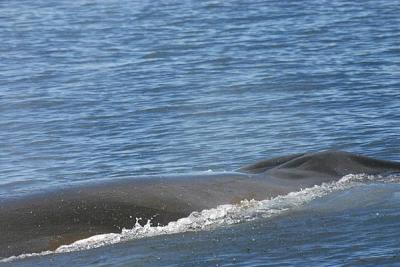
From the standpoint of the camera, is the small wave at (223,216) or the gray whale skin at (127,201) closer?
the gray whale skin at (127,201)

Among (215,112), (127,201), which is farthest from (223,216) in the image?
(215,112)

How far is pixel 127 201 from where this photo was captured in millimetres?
12711

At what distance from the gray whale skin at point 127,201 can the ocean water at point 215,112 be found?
7.1 inches

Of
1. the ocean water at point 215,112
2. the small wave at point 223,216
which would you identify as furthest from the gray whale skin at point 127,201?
the ocean water at point 215,112

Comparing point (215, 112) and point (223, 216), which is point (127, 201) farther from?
point (215, 112)

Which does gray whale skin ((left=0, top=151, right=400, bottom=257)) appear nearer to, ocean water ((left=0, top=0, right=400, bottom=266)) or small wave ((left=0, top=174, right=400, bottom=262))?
small wave ((left=0, top=174, right=400, bottom=262))

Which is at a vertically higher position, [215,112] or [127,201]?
[127,201]

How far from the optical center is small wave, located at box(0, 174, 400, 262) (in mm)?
12188

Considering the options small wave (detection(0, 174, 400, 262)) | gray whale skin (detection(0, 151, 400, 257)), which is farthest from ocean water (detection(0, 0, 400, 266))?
gray whale skin (detection(0, 151, 400, 257))

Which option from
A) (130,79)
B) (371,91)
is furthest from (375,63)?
(130,79)

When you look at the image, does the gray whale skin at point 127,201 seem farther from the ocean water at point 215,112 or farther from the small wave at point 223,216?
the ocean water at point 215,112

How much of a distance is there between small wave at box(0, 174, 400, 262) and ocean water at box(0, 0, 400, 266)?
23 millimetres

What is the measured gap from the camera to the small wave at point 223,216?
40.0ft

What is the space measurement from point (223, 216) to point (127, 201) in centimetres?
117
